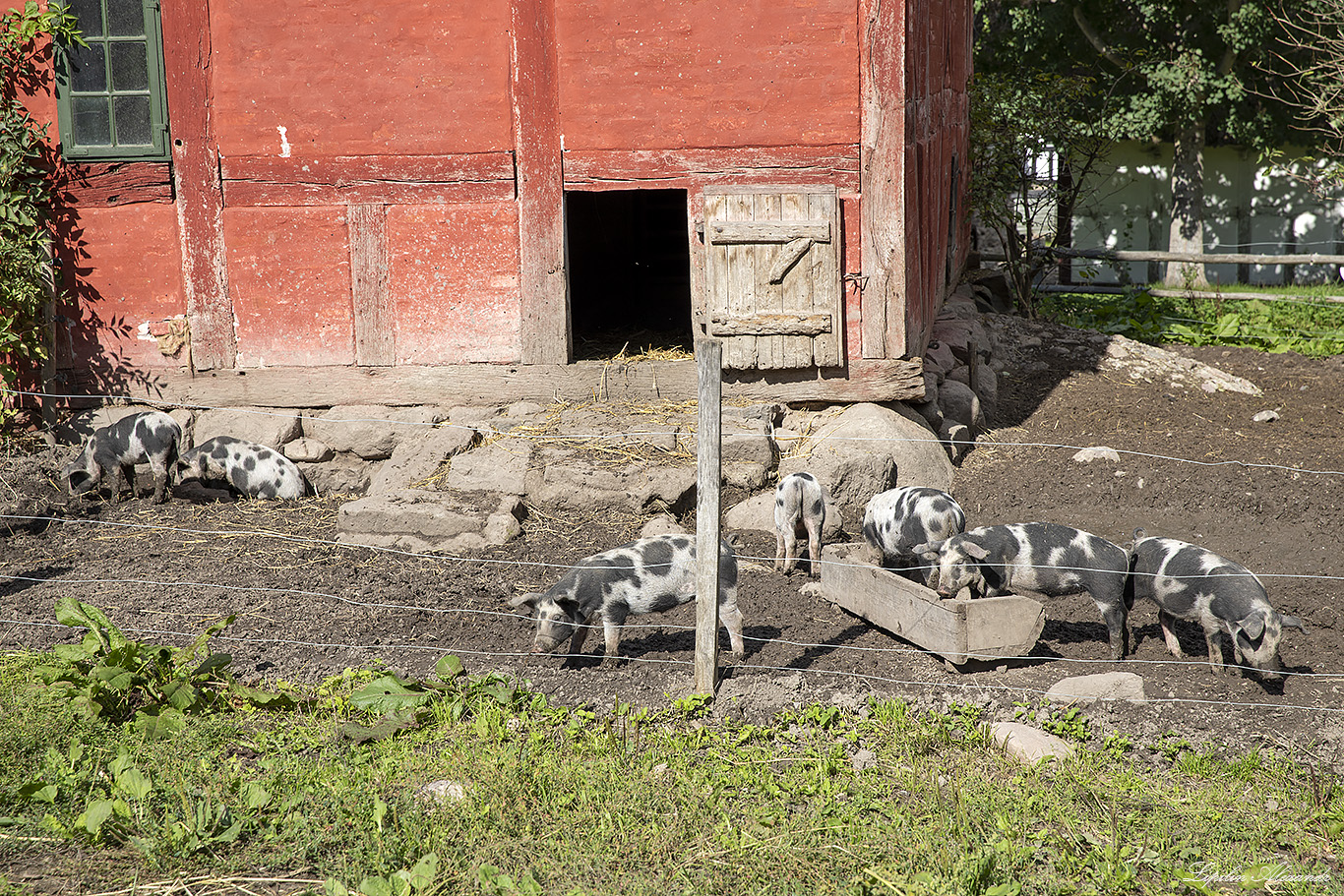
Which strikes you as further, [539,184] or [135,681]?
[539,184]

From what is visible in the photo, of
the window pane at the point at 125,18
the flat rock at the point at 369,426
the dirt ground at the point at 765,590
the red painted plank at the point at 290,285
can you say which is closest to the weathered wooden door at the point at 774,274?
the dirt ground at the point at 765,590

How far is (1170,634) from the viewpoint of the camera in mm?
5859

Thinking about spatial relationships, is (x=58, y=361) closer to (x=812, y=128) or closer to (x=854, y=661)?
(x=812, y=128)

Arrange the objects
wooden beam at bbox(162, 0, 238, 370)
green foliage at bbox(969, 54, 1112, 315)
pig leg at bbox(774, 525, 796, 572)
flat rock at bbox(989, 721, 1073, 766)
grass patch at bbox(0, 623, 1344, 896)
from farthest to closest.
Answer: green foliage at bbox(969, 54, 1112, 315) < wooden beam at bbox(162, 0, 238, 370) < pig leg at bbox(774, 525, 796, 572) < flat rock at bbox(989, 721, 1073, 766) < grass patch at bbox(0, 623, 1344, 896)

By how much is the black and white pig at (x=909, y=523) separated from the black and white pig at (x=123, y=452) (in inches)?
228

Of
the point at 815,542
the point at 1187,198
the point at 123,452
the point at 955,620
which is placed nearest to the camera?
the point at 955,620

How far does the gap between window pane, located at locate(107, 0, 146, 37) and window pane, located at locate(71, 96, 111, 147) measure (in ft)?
2.00

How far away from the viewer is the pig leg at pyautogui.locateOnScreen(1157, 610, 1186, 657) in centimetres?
582

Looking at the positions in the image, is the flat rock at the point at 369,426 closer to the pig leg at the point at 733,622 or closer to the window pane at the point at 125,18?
the window pane at the point at 125,18

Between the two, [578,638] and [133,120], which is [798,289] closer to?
[578,638]

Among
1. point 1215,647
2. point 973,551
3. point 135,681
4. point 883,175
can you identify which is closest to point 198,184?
point 135,681

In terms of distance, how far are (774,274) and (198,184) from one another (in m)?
5.14

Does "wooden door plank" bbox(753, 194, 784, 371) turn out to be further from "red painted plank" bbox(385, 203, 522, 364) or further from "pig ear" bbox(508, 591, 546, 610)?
"pig ear" bbox(508, 591, 546, 610)

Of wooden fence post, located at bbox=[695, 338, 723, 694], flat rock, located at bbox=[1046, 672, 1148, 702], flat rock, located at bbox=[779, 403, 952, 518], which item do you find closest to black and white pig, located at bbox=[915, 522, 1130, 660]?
flat rock, located at bbox=[1046, 672, 1148, 702]
